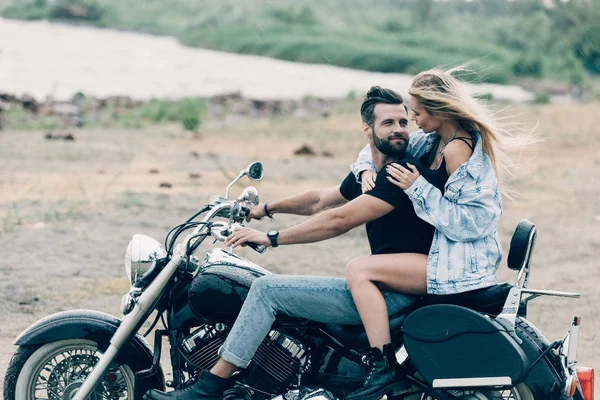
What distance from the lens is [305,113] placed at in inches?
984

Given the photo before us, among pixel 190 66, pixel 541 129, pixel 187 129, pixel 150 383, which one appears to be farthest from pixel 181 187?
pixel 190 66

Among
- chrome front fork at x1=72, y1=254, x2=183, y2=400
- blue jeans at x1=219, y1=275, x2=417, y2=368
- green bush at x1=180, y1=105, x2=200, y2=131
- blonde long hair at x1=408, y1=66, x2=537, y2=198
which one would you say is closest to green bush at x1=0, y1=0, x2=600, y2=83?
green bush at x1=180, y1=105, x2=200, y2=131

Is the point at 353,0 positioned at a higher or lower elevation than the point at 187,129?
higher

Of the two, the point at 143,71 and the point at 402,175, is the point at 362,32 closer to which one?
the point at 143,71

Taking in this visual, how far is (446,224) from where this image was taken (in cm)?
407

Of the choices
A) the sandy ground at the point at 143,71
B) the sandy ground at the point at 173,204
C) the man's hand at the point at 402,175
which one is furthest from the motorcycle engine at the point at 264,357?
the sandy ground at the point at 143,71

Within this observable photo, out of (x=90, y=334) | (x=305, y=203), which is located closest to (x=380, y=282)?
(x=305, y=203)

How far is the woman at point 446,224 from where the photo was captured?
4090mm

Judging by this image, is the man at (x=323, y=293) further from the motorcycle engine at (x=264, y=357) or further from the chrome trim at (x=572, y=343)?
the chrome trim at (x=572, y=343)

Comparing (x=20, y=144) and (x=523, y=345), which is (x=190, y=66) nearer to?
(x=20, y=144)

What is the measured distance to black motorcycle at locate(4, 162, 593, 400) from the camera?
158 inches

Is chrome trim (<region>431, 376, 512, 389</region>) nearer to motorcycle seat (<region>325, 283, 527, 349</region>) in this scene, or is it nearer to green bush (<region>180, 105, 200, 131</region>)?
motorcycle seat (<region>325, 283, 527, 349</region>)

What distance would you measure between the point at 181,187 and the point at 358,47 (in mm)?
33798

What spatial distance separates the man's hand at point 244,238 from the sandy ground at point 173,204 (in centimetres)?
222
